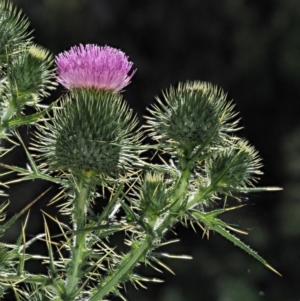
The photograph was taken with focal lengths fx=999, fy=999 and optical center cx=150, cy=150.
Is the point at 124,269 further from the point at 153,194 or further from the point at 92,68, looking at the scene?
the point at 92,68

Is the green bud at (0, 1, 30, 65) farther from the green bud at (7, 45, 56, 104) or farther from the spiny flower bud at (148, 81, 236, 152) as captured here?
the spiny flower bud at (148, 81, 236, 152)

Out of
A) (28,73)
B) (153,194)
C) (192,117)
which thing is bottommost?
(153,194)

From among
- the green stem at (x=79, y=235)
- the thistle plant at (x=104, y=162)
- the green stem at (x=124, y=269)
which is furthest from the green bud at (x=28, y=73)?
the green stem at (x=124, y=269)

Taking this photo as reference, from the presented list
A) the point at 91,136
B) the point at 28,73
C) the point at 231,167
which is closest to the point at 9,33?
the point at 28,73

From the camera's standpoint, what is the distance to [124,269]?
6.88ft

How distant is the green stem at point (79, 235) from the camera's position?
209cm

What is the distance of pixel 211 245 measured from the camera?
8.14m

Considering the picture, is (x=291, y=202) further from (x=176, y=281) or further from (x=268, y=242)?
(x=176, y=281)

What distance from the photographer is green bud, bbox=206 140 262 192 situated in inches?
91.5

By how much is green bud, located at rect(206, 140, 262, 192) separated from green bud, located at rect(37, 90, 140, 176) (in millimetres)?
189

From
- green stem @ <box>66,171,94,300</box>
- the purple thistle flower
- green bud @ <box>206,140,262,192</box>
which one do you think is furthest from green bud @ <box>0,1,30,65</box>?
green bud @ <box>206,140,262,192</box>

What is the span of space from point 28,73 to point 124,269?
53 cm

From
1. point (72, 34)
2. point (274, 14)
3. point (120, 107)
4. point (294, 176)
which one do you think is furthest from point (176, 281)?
point (120, 107)

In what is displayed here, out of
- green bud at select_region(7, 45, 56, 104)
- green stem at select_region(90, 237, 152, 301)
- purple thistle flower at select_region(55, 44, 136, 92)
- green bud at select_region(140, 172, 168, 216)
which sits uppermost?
purple thistle flower at select_region(55, 44, 136, 92)
